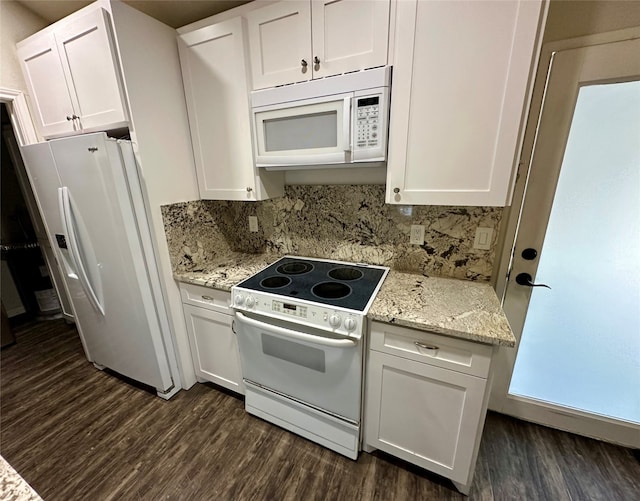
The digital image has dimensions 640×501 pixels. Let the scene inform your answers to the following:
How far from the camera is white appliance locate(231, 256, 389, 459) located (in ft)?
4.33

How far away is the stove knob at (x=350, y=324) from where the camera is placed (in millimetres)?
1246

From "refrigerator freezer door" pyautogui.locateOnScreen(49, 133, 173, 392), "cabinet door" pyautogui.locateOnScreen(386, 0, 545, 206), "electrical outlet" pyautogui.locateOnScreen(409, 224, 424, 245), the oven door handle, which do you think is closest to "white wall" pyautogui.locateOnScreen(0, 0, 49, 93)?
"refrigerator freezer door" pyautogui.locateOnScreen(49, 133, 173, 392)

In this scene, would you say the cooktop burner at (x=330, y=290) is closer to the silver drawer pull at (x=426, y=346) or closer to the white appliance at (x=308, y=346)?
the white appliance at (x=308, y=346)

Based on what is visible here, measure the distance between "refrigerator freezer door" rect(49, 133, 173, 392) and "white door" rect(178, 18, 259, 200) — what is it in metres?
0.49

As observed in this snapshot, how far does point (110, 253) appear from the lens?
1673mm

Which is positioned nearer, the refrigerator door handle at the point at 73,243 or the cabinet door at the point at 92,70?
the cabinet door at the point at 92,70

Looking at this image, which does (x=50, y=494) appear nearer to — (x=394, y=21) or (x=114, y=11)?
(x=114, y=11)

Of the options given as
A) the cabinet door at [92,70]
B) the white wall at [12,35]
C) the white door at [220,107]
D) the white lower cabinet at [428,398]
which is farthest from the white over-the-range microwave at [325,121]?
the white wall at [12,35]

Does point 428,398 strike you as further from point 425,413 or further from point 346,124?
point 346,124

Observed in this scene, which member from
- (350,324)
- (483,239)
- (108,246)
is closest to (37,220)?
(108,246)

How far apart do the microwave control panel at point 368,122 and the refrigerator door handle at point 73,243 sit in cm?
181

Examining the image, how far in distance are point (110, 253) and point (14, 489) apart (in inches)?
55.7

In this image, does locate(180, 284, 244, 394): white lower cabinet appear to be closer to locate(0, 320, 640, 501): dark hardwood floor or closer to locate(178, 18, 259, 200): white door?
locate(0, 320, 640, 501): dark hardwood floor

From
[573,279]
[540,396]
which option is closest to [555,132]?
[573,279]
